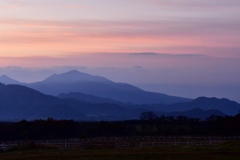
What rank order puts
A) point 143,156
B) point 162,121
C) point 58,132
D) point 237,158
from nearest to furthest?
point 237,158, point 143,156, point 58,132, point 162,121

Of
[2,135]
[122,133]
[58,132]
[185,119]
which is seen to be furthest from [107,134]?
[185,119]

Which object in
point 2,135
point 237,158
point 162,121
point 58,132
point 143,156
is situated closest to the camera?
point 237,158

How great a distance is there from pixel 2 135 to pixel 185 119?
5164 cm

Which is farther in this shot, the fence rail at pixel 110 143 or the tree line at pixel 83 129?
the tree line at pixel 83 129

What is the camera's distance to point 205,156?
1211 inches

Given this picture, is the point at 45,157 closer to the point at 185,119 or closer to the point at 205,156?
the point at 205,156

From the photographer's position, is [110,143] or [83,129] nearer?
[110,143]

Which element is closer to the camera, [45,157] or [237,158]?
[237,158]

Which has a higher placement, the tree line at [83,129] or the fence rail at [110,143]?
the tree line at [83,129]

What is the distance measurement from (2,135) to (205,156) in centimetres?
5564

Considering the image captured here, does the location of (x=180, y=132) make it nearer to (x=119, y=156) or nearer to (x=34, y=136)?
(x=34, y=136)

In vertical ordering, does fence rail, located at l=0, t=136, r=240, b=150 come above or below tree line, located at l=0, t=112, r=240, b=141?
below

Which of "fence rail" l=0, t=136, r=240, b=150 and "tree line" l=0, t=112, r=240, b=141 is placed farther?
"tree line" l=0, t=112, r=240, b=141

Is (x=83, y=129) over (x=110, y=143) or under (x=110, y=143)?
over
